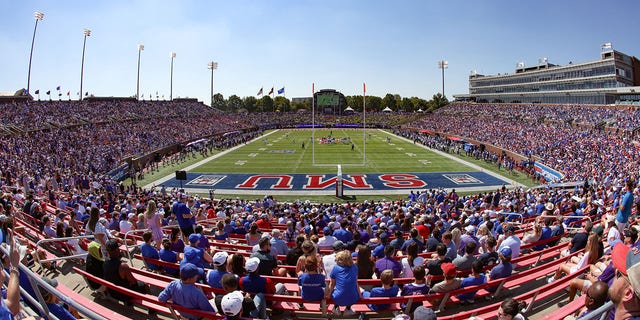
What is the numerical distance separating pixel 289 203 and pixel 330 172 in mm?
11908

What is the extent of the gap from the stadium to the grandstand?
0.29ft

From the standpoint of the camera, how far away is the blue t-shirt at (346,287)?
5.62 meters

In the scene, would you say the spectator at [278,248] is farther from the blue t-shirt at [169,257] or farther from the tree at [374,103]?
the tree at [374,103]

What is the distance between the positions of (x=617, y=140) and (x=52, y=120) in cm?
5896

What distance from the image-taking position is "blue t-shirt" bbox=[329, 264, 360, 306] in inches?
221

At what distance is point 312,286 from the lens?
5.73 meters

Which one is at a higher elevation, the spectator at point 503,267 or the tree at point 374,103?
the tree at point 374,103

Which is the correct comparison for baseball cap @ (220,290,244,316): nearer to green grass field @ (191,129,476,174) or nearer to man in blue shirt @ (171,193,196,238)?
man in blue shirt @ (171,193,196,238)

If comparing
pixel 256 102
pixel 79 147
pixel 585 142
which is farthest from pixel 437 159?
pixel 256 102

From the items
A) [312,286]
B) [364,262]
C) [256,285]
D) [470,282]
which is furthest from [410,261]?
[256,285]

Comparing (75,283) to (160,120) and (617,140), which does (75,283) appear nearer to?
(617,140)

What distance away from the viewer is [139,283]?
6.51m

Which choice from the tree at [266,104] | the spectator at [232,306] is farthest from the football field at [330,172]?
the tree at [266,104]

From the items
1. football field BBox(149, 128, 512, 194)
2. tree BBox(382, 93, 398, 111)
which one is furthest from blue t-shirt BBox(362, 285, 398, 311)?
tree BBox(382, 93, 398, 111)
